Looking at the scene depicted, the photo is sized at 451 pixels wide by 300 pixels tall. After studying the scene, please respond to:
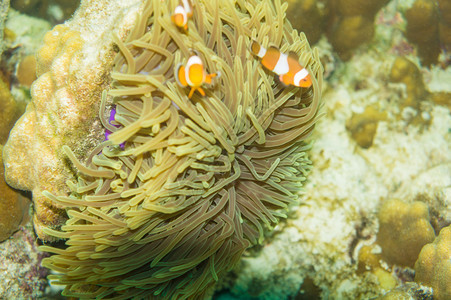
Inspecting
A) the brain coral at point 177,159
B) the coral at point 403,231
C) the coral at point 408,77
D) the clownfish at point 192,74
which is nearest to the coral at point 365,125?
the coral at point 408,77

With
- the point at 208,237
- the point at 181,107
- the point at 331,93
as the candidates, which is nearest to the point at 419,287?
the point at 208,237

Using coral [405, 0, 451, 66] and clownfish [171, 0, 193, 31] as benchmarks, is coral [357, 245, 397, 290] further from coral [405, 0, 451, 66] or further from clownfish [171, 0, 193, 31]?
clownfish [171, 0, 193, 31]

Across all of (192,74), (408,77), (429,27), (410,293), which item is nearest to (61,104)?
(192,74)

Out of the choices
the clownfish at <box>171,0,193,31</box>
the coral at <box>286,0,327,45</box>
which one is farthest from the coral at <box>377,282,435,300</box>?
the coral at <box>286,0,327,45</box>

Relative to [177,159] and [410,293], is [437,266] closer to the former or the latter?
[410,293]

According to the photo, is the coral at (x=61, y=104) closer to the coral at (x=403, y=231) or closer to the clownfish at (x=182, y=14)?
the clownfish at (x=182, y=14)

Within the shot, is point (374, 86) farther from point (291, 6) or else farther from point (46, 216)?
point (46, 216)

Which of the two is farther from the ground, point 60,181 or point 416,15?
point 416,15
